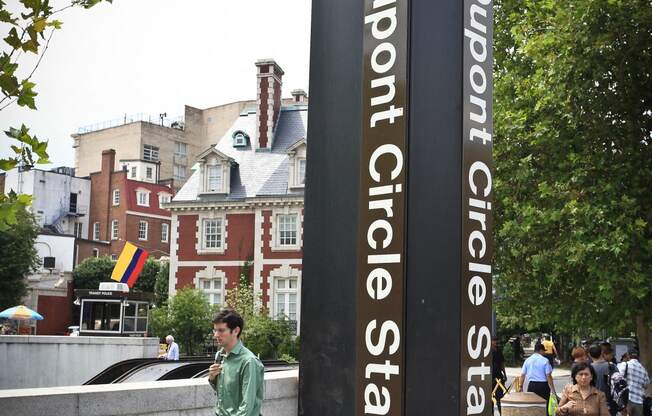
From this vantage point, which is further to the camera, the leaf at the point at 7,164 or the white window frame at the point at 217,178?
the white window frame at the point at 217,178

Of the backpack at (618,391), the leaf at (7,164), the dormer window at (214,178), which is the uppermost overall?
the dormer window at (214,178)

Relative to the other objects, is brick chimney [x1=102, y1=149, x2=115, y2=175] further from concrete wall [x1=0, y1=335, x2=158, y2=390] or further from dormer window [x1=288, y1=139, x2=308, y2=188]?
concrete wall [x1=0, y1=335, x2=158, y2=390]

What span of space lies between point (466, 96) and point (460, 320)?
1.29 m

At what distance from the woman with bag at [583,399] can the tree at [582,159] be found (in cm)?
847

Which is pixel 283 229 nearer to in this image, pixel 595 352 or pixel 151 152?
pixel 595 352

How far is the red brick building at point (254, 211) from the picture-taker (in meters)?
49.8

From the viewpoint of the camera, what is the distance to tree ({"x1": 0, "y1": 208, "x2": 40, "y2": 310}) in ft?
186

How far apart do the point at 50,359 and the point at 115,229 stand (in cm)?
4704

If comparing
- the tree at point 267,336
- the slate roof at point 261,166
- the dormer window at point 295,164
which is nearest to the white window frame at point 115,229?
the slate roof at point 261,166

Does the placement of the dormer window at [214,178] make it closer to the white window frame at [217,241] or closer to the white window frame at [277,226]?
the white window frame at [217,241]

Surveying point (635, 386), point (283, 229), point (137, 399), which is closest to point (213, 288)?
point (283, 229)

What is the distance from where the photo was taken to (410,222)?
453cm

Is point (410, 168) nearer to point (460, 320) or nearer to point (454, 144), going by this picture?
point (454, 144)

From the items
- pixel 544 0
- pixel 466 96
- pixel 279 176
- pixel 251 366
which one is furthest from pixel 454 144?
pixel 279 176
